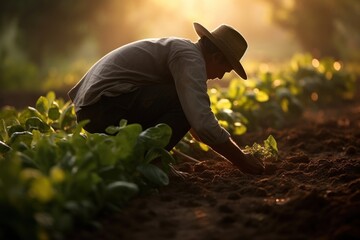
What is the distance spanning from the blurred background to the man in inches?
374

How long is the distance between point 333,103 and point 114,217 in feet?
27.4

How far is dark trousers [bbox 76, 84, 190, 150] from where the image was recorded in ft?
15.6

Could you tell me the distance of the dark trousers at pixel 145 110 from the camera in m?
4.75

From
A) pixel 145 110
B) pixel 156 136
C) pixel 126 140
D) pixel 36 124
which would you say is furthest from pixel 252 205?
pixel 36 124

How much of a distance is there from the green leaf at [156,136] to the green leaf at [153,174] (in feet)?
0.51

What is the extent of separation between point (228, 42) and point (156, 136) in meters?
1.04

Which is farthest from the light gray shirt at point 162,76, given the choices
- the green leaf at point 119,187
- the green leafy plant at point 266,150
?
the green leaf at point 119,187

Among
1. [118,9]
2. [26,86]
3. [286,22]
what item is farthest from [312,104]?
[118,9]

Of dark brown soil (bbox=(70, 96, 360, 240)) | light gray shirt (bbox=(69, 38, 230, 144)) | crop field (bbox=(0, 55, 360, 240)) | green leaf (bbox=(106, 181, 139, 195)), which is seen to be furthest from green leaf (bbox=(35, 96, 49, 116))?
green leaf (bbox=(106, 181, 139, 195))

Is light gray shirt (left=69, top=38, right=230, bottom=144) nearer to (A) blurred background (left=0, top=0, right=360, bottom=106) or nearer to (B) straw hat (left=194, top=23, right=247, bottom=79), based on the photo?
(B) straw hat (left=194, top=23, right=247, bottom=79)

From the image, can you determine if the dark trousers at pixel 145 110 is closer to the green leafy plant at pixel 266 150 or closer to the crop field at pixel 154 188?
the crop field at pixel 154 188

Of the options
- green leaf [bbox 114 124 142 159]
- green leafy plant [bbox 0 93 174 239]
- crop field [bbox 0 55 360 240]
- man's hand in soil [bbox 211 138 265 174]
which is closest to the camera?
green leafy plant [bbox 0 93 174 239]

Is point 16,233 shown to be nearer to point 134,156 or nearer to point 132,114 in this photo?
point 134,156

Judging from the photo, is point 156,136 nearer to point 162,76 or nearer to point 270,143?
point 162,76
